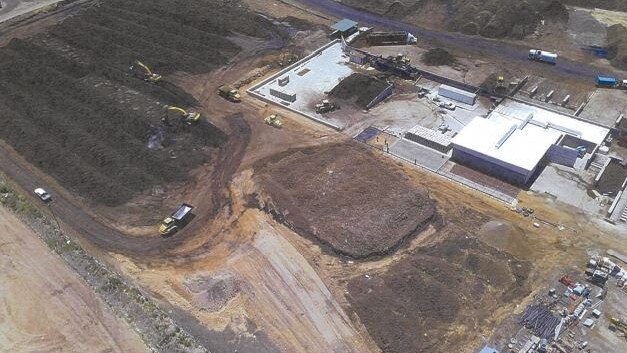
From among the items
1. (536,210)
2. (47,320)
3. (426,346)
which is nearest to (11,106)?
(47,320)

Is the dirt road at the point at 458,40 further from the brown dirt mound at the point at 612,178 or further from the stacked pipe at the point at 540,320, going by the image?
the stacked pipe at the point at 540,320

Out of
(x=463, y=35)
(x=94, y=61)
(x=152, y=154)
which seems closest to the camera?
(x=152, y=154)

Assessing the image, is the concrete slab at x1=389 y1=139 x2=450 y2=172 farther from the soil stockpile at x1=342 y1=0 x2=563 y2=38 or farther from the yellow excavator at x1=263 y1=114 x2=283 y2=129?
the soil stockpile at x1=342 y1=0 x2=563 y2=38

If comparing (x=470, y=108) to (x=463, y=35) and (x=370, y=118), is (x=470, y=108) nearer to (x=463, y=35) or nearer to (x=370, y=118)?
(x=370, y=118)

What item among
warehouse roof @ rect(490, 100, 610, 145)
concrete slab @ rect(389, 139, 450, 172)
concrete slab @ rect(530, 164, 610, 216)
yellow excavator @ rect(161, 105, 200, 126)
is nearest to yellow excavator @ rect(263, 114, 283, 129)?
yellow excavator @ rect(161, 105, 200, 126)

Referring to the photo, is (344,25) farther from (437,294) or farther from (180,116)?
(437,294)

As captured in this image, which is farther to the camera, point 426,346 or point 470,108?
point 470,108
